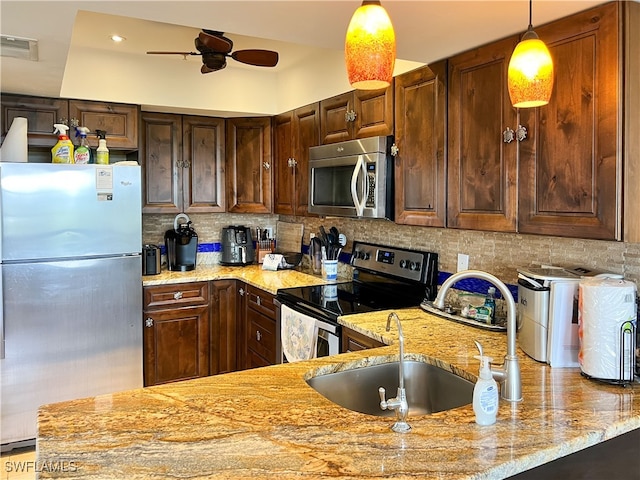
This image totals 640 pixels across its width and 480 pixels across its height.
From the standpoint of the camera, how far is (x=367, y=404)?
1.79 metres

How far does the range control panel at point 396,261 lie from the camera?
9.20 feet

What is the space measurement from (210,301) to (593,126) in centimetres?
281

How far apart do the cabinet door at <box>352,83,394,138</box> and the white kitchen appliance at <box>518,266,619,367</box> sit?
1.24 m

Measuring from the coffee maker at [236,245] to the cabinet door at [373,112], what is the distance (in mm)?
1616

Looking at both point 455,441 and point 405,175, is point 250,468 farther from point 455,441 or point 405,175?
point 405,175

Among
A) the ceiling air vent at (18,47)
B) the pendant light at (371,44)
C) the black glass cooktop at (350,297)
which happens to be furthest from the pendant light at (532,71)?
the ceiling air vent at (18,47)

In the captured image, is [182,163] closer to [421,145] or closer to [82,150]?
[82,150]

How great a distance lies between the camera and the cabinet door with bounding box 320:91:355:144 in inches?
120

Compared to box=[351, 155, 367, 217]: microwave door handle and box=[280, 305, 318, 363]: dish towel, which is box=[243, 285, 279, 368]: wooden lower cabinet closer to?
box=[280, 305, 318, 363]: dish towel

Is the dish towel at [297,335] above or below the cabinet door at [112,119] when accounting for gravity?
below

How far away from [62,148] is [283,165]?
1.52 m

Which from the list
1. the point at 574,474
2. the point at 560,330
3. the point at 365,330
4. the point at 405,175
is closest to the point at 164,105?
the point at 405,175

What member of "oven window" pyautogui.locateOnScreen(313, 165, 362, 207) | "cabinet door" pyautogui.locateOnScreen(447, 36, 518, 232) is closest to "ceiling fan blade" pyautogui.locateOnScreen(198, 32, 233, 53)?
"oven window" pyautogui.locateOnScreen(313, 165, 362, 207)

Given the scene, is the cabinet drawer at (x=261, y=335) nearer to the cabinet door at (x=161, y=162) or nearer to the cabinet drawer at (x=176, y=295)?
the cabinet drawer at (x=176, y=295)
